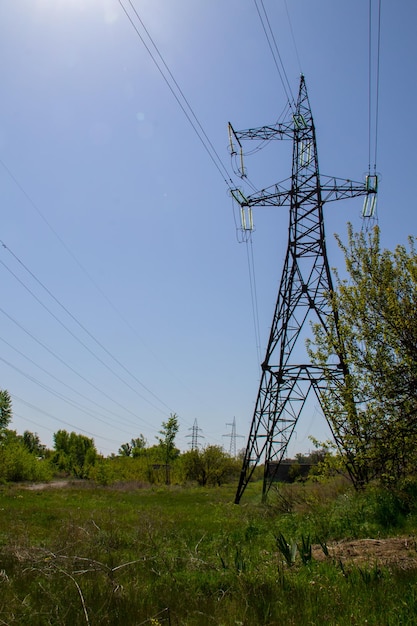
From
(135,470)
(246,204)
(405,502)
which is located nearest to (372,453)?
(405,502)

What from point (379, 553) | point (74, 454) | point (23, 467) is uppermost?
point (74, 454)

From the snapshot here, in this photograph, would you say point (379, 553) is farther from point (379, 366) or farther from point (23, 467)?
point (23, 467)

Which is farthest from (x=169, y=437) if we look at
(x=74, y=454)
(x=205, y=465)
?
(x=74, y=454)

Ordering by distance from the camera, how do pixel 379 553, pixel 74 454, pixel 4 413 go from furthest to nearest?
pixel 74 454 → pixel 4 413 → pixel 379 553

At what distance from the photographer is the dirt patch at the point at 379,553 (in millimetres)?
4855

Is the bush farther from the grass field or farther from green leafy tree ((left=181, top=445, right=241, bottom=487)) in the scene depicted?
the grass field

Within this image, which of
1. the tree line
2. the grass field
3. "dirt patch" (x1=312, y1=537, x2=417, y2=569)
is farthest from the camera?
the tree line

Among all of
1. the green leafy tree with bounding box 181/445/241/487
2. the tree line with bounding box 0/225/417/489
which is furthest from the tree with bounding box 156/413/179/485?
the tree line with bounding box 0/225/417/489

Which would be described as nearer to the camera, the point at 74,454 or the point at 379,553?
the point at 379,553

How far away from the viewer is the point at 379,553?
5465mm

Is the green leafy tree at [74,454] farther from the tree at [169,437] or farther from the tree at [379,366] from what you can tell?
the tree at [379,366]

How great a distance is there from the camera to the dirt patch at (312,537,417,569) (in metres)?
4.86

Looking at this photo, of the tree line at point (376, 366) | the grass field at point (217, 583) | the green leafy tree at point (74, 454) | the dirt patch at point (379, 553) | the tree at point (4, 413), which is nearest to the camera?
the grass field at point (217, 583)

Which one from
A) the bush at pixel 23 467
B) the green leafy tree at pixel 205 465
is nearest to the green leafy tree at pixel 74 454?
the bush at pixel 23 467
